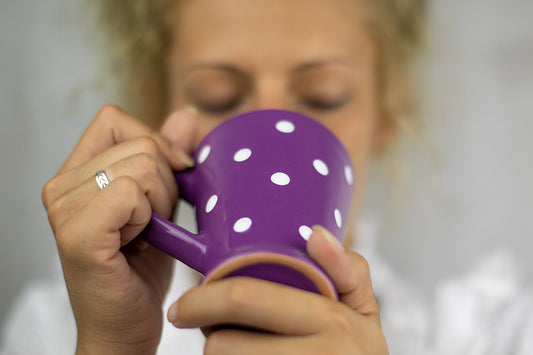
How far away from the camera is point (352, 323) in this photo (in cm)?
37

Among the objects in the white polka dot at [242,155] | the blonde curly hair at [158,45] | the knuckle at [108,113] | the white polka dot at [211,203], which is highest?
the blonde curly hair at [158,45]

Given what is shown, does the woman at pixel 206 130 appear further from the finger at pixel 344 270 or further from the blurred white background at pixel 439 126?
the blurred white background at pixel 439 126

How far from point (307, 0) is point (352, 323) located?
20.4 inches

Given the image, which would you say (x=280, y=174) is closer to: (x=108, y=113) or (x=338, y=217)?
(x=338, y=217)

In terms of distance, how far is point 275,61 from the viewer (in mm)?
711

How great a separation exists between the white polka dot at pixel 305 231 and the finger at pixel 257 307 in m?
0.05

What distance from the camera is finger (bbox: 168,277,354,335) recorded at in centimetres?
34

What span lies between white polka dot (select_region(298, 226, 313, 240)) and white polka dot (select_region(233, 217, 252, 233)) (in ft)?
0.13

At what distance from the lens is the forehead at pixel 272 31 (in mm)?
713

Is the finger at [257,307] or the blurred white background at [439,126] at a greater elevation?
the blurred white background at [439,126]

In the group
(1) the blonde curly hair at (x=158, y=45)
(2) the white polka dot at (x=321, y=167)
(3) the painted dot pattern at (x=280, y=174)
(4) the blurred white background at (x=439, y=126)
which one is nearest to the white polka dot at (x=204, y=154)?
(3) the painted dot pattern at (x=280, y=174)

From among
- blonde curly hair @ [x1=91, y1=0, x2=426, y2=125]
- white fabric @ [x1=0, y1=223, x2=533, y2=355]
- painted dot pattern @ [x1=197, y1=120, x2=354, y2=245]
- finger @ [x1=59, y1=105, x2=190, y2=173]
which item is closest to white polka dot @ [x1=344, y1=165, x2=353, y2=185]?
painted dot pattern @ [x1=197, y1=120, x2=354, y2=245]

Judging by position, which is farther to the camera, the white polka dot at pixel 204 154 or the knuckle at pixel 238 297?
the white polka dot at pixel 204 154

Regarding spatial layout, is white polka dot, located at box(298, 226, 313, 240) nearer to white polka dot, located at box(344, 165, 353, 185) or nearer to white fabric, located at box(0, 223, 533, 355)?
white polka dot, located at box(344, 165, 353, 185)
